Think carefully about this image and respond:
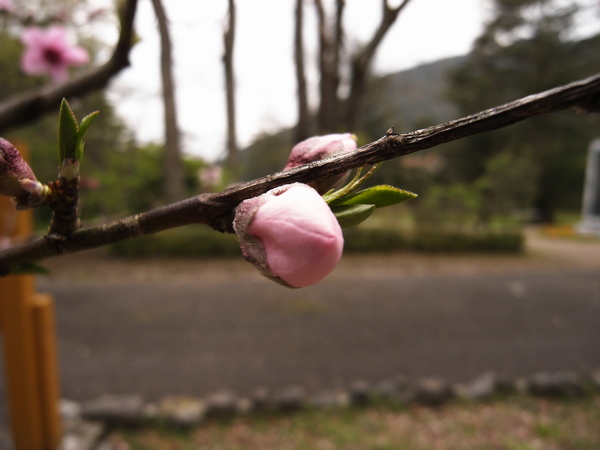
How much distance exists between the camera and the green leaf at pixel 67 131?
377 mm

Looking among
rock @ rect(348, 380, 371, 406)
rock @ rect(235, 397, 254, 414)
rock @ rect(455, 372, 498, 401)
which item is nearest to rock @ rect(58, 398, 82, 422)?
rock @ rect(235, 397, 254, 414)

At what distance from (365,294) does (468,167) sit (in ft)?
34.6

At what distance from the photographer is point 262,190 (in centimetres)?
33

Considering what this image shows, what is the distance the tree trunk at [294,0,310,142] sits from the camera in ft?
7.13

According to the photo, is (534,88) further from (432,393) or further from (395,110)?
(432,393)

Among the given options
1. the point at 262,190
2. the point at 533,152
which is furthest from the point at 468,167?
the point at 262,190

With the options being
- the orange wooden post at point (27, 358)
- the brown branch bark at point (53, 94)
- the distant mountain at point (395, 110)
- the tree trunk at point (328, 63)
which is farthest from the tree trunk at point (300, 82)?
the orange wooden post at point (27, 358)

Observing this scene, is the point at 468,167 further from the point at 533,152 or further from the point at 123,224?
the point at 123,224

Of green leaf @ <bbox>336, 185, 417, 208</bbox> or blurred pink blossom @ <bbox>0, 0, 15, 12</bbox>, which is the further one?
blurred pink blossom @ <bbox>0, 0, 15, 12</bbox>

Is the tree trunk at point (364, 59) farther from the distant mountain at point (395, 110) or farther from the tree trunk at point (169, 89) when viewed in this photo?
the distant mountain at point (395, 110)

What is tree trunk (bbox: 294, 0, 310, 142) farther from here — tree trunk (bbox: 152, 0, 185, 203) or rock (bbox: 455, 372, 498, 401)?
rock (bbox: 455, 372, 498, 401)

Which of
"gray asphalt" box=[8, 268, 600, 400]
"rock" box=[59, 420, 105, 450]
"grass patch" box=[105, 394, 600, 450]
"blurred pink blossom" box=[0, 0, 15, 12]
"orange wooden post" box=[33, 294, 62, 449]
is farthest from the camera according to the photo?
"gray asphalt" box=[8, 268, 600, 400]

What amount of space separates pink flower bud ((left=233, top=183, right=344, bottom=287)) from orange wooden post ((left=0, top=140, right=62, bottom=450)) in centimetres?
216

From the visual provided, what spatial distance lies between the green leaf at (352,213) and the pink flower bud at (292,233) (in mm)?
34
